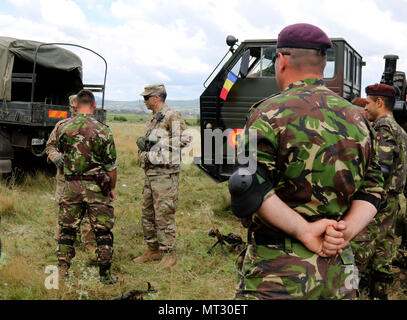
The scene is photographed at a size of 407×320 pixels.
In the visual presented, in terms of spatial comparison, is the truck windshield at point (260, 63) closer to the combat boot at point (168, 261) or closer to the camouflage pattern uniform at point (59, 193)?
the camouflage pattern uniform at point (59, 193)

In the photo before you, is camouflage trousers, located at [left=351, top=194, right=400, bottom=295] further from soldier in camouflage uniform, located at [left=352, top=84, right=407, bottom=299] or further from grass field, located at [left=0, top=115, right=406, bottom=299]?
grass field, located at [left=0, top=115, right=406, bottom=299]

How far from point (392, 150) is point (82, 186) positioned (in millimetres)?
2732

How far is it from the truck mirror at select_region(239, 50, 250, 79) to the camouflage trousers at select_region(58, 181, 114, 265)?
2751 millimetres

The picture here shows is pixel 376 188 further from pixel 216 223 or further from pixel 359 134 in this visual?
pixel 216 223

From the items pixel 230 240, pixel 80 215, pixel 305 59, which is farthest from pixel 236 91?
pixel 305 59

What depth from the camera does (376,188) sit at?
5.90 ft

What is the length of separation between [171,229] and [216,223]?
5.94ft

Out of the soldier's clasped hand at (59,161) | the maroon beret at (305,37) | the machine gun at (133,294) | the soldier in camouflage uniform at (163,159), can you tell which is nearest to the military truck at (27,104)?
the soldier's clasped hand at (59,161)

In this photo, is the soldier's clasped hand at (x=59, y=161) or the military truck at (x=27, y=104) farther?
the military truck at (x=27, y=104)

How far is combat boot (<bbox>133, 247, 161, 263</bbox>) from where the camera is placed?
4.71 m

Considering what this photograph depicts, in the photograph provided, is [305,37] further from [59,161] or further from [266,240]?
[59,161]

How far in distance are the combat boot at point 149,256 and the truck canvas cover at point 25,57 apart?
4.24 meters

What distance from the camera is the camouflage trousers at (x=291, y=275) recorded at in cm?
161

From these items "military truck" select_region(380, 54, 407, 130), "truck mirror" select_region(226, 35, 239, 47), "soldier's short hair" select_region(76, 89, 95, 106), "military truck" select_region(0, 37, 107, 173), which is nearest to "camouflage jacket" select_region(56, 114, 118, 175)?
"soldier's short hair" select_region(76, 89, 95, 106)
